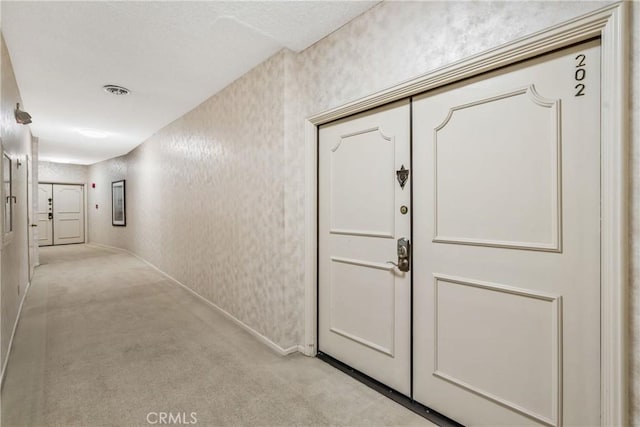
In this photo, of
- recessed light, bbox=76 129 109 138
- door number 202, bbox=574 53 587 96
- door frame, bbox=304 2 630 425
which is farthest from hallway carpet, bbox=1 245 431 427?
recessed light, bbox=76 129 109 138

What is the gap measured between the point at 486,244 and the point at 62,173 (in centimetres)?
1221

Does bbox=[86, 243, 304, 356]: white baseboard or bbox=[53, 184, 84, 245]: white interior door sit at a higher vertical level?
bbox=[53, 184, 84, 245]: white interior door

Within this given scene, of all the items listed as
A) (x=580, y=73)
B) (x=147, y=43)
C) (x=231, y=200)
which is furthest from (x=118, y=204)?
(x=580, y=73)

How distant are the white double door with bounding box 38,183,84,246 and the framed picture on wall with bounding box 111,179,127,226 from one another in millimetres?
2663

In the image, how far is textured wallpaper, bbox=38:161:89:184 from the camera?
9.33m

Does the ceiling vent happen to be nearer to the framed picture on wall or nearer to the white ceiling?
the white ceiling

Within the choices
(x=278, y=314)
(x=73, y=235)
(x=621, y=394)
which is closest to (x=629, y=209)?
(x=621, y=394)

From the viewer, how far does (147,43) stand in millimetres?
2529

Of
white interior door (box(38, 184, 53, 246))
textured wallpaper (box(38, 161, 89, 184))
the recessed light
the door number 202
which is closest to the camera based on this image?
the door number 202

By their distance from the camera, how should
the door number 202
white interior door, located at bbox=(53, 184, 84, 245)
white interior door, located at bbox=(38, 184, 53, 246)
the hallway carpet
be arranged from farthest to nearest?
white interior door, located at bbox=(53, 184, 84, 245), white interior door, located at bbox=(38, 184, 53, 246), the hallway carpet, the door number 202

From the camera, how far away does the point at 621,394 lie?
119 centimetres

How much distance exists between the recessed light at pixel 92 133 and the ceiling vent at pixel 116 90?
8.02 ft

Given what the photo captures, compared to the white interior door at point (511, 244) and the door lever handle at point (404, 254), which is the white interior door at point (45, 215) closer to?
the door lever handle at point (404, 254)

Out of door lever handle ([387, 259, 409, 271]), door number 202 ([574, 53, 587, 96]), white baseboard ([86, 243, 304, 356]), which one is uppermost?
door number 202 ([574, 53, 587, 96])
